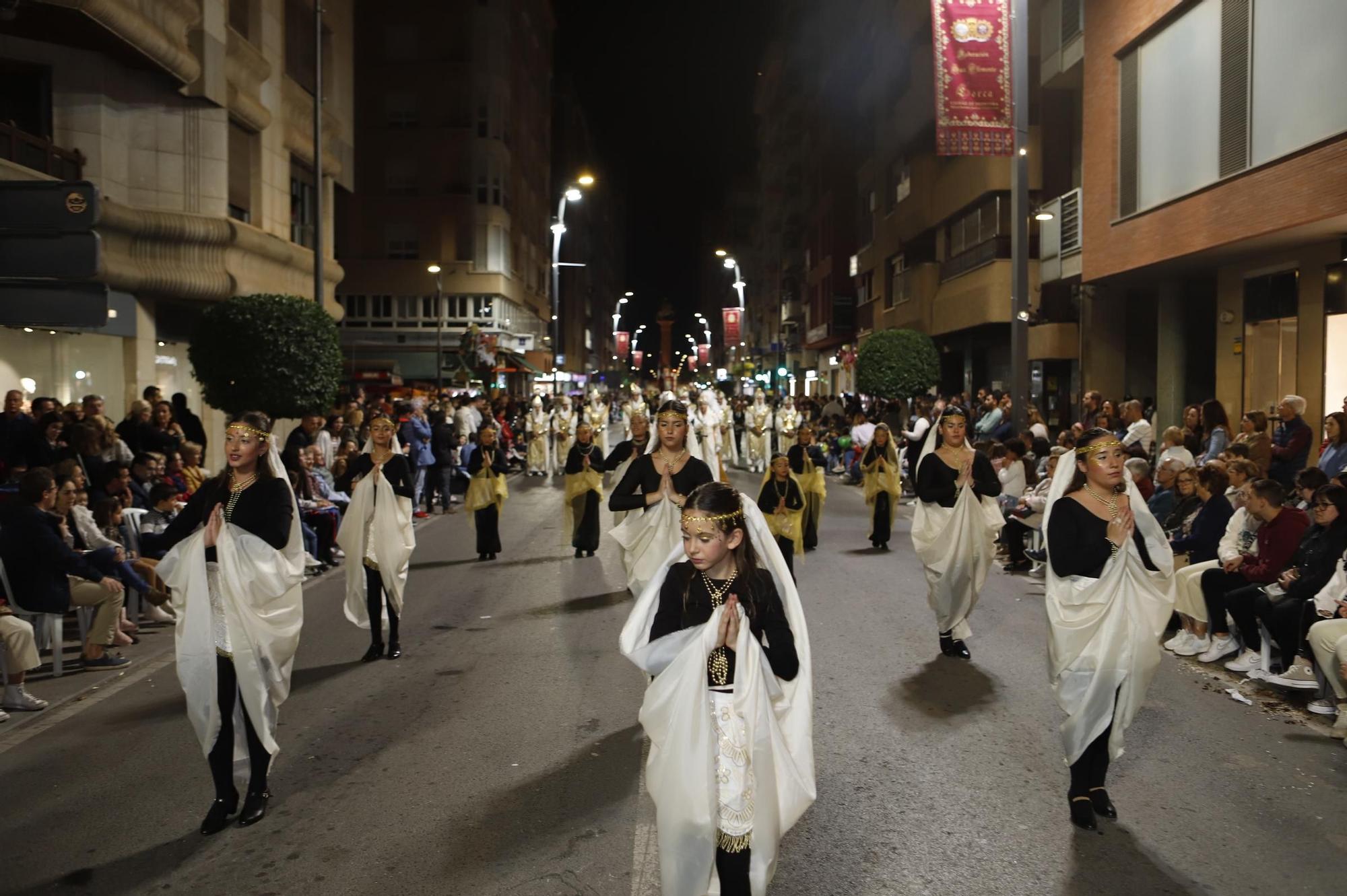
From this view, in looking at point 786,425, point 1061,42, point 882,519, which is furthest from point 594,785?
point 1061,42

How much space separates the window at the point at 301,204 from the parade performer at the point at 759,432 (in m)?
12.4

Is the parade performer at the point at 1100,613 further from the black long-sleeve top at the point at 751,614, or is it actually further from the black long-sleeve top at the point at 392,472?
the black long-sleeve top at the point at 392,472

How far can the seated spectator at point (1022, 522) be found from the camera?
13.6 m

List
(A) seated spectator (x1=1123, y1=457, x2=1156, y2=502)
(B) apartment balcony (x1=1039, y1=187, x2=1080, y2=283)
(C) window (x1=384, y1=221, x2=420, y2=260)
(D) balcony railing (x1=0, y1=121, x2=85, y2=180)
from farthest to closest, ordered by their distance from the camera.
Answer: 1. (C) window (x1=384, y1=221, x2=420, y2=260)
2. (B) apartment balcony (x1=1039, y1=187, x2=1080, y2=283)
3. (D) balcony railing (x1=0, y1=121, x2=85, y2=180)
4. (A) seated spectator (x1=1123, y1=457, x2=1156, y2=502)

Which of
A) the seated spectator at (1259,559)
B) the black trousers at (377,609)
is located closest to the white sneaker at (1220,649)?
the seated spectator at (1259,559)

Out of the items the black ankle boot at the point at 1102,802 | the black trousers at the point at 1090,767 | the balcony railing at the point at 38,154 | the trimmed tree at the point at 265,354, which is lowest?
the black ankle boot at the point at 1102,802

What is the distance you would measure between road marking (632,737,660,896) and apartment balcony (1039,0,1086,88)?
23616 millimetres

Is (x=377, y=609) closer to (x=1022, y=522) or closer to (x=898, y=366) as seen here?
(x=1022, y=522)

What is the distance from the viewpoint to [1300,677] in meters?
7.84

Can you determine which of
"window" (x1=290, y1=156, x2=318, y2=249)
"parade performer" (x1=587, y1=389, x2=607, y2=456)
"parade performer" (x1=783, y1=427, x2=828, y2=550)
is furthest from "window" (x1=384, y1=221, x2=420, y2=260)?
"parade performer" (x1=783, y1=427, x2=828, y2=550)

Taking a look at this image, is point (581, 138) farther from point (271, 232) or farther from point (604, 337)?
point (271, 232)

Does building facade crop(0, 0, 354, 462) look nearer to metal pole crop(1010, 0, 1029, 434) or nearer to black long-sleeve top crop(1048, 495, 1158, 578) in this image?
metal pole crop(1010, 0, 1029, 434)

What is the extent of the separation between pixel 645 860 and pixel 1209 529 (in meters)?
6.68

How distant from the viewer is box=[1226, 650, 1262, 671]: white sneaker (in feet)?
27.8
